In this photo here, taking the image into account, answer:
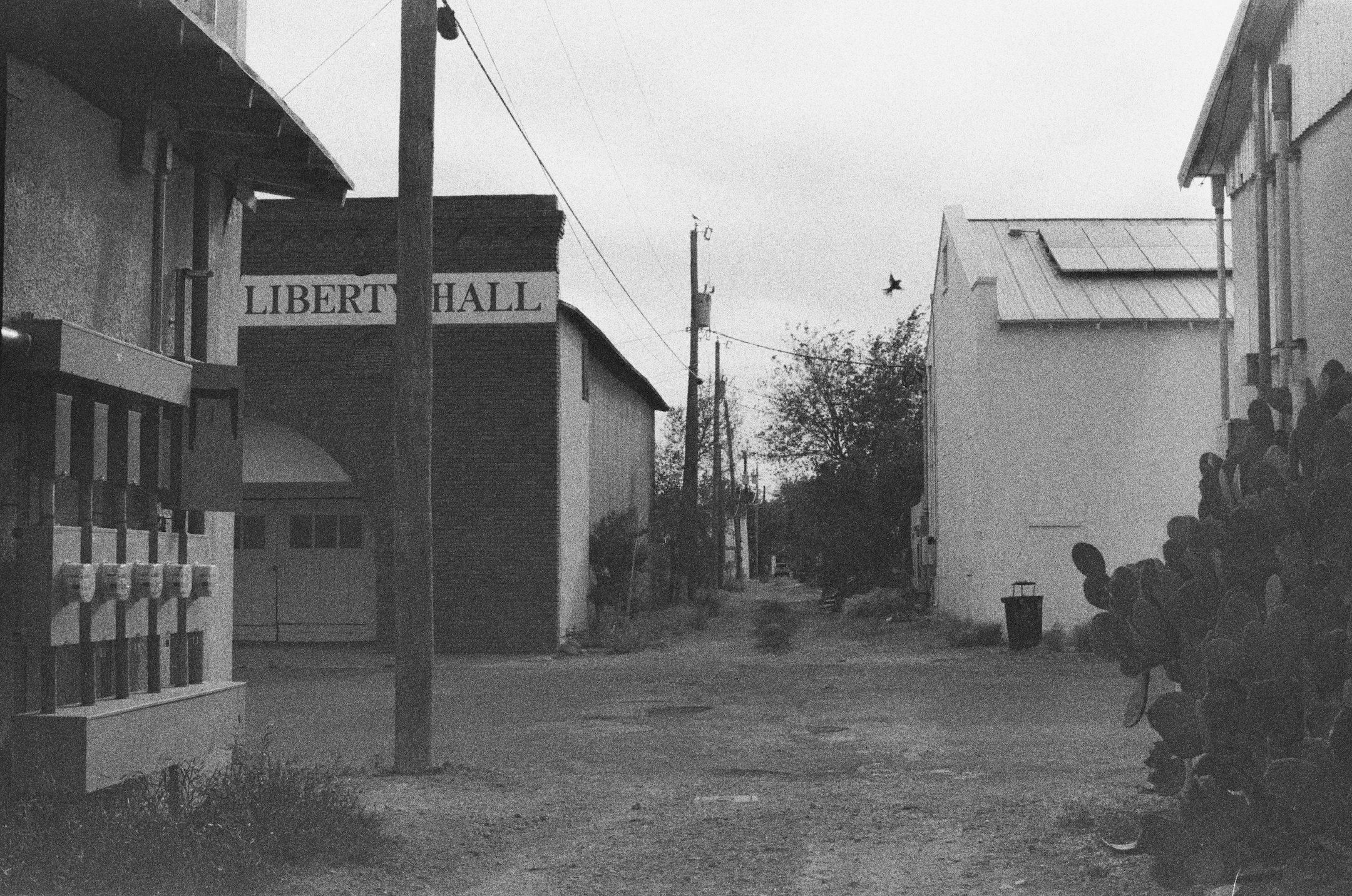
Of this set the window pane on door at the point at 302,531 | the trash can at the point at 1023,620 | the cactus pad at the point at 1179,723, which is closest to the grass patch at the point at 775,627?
the trash can at the point at 1023,620

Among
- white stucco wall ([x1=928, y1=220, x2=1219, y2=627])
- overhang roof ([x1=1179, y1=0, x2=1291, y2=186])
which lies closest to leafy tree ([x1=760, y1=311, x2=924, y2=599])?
white stucco wall ([x1=928, y1=220, x2=1219, y2=627])

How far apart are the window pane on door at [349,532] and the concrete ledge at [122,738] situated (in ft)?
54.0

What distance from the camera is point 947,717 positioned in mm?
14672

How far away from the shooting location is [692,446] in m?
35.0

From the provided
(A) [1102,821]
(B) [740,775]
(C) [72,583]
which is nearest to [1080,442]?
(B) [740,775]

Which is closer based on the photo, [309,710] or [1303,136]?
[1303,136]

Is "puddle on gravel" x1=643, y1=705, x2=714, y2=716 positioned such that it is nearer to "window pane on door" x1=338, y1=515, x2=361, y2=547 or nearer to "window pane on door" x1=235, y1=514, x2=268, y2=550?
"window pane on door" x1=338, y1=515, x2=361, y2=547

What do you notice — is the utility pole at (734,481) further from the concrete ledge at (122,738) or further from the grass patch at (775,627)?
the concrete ledge at (122,738)

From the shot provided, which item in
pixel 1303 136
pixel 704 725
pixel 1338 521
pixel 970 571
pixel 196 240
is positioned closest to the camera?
pixel 1338 521

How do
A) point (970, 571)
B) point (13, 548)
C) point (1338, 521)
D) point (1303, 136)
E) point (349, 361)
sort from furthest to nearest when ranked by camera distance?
point (970, 571) → point (349, 361) → point (1303, 136) → point (13, 548) → point (1338, 521)

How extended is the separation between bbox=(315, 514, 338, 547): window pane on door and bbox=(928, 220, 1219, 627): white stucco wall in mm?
10340

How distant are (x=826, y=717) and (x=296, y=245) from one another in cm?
1296

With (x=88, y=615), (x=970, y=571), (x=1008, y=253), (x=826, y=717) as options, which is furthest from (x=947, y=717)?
(x=1008, y=253)

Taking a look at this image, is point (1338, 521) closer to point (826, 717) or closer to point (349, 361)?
point (826, 717)
